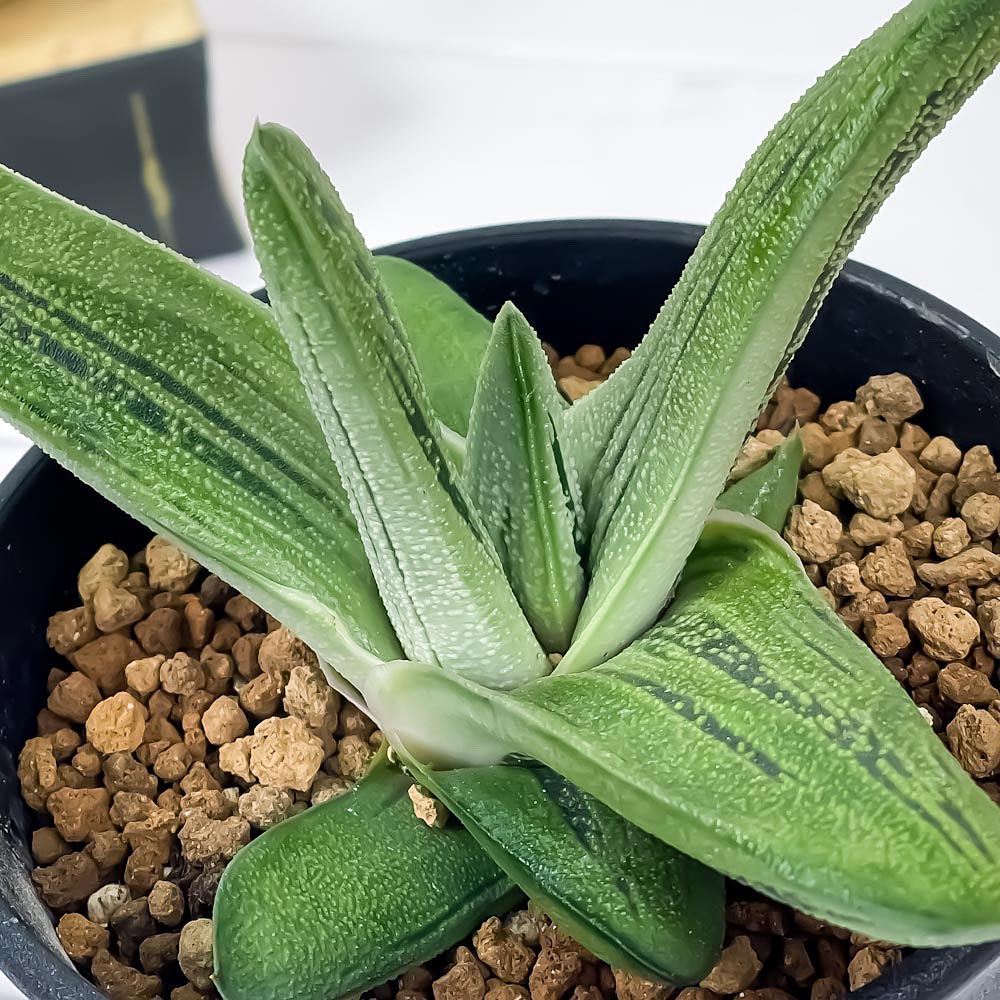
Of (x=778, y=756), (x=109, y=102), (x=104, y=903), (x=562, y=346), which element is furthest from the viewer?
(x=109, y=102)

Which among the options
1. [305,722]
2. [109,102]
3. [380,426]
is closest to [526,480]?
[380,426]

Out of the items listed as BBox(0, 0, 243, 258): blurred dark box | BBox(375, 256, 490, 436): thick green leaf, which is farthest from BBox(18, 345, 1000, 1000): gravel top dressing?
BBox(0, 0, 243, 258): blurred dark box

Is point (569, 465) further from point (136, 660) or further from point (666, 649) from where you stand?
point (136, 660)

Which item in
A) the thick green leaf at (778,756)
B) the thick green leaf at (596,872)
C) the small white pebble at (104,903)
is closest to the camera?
the thick green leaf at (778,756)

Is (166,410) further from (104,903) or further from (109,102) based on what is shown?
(109,102)

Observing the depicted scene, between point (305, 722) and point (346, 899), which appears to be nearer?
point (346, 899)

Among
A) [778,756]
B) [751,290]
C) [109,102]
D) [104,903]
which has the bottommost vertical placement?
[104,903]

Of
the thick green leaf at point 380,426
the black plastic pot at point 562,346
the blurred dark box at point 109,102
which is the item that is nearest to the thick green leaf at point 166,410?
the thick green leaf at point 380,426

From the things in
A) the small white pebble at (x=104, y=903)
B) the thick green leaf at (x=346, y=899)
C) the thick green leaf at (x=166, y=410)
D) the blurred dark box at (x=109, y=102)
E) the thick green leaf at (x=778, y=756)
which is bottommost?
the small white pebble at (x=104, y=903)

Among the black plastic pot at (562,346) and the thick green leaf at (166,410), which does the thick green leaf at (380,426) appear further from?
the black plastic pot at (562,346)
